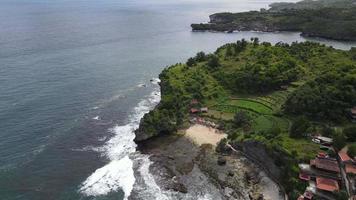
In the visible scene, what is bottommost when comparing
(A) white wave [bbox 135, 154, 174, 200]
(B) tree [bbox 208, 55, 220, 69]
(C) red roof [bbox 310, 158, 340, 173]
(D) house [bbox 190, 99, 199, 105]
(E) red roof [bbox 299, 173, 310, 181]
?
(A) white wave [bbox 135, 154, 174, 200]

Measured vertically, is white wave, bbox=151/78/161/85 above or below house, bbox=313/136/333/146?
above

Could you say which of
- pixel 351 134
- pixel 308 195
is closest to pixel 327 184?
pixel 308 195

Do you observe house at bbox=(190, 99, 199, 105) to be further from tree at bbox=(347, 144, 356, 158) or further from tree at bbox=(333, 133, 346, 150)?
tree at bbox=(347, 144, 356, 158)

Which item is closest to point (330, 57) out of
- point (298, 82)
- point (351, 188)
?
point (298, 82)

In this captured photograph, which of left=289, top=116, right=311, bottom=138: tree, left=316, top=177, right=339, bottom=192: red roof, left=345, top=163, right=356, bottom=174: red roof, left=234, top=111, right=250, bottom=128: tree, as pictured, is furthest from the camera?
left=234, top=111, right=250, bottom=128: tree

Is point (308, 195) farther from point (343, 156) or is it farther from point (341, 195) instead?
point (343, 156)

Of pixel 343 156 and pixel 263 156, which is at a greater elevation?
pixel 343 156

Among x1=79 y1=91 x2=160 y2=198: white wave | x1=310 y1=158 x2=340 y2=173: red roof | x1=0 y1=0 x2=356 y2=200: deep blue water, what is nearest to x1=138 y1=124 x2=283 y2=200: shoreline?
x1=79 y1=91 x2=160 y2=198: white wave

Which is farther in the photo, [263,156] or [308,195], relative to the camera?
[263,156]
